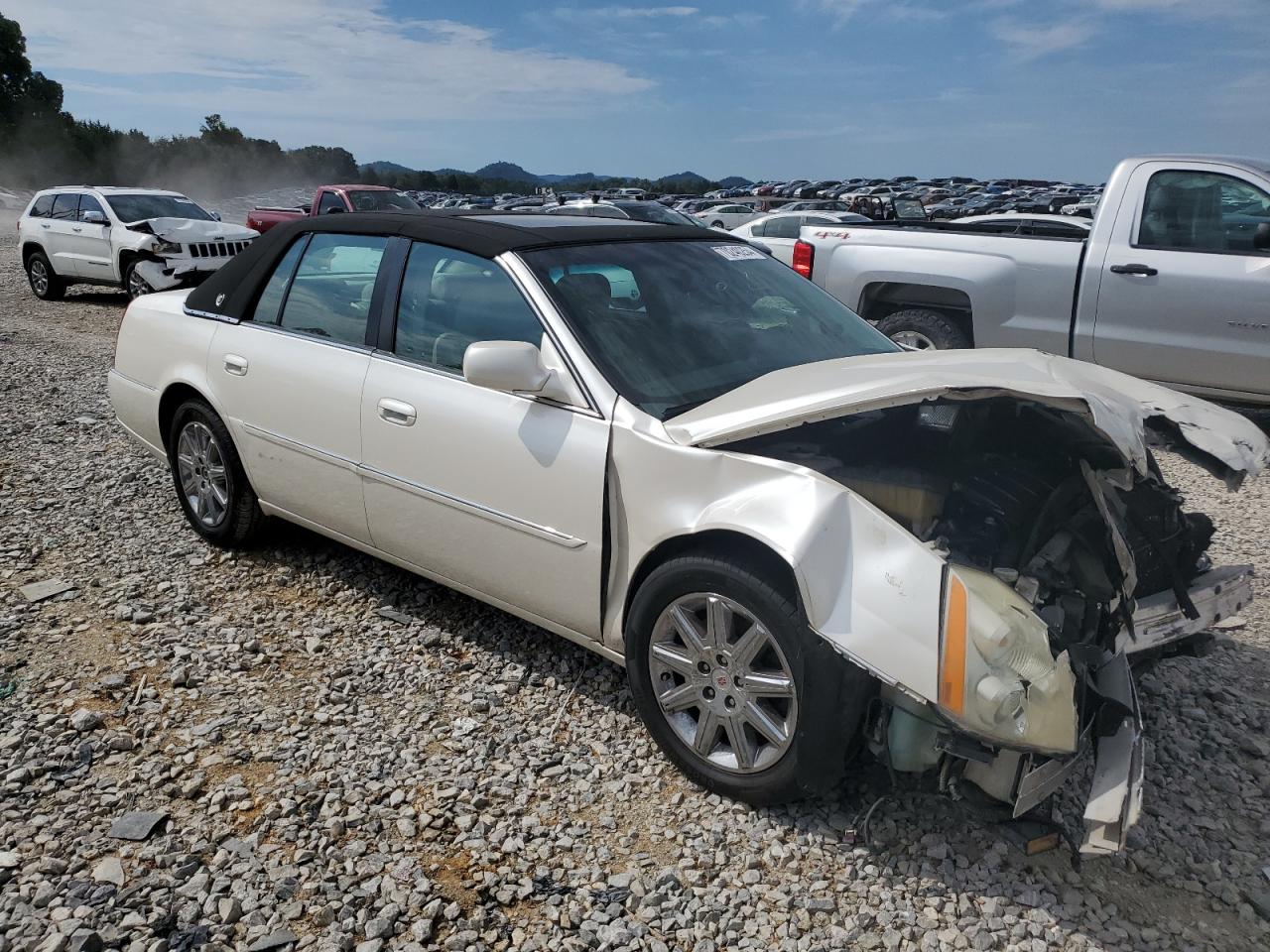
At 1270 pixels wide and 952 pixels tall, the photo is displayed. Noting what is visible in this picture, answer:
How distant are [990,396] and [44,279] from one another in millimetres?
16205

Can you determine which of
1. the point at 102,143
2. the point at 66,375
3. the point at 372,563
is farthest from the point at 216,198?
the point at 372,563

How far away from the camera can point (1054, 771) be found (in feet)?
8.06

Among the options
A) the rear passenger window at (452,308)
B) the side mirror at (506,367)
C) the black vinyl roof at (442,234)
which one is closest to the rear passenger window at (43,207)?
the black vinyl roof at (442,234)

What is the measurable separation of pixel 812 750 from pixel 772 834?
355 mm

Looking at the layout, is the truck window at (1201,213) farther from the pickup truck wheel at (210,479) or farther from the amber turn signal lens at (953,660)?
the pickup truck wheel at (210,479)

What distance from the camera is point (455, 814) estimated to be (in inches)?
112

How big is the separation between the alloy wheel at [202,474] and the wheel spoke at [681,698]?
2673 millimetres

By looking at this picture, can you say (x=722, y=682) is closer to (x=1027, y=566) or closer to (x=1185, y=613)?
(x=1027, y=566)

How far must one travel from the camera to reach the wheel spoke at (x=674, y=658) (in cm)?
284

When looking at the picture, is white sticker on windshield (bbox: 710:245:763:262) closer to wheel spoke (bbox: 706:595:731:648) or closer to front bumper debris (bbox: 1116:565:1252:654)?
wheel spoke (bbox: 706:595:731:648)

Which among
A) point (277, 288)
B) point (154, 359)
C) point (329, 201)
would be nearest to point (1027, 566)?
point (277, 288)

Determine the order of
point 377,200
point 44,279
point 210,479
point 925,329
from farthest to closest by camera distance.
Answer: point 377,200
point 44,279
point 925,329
point 210,479

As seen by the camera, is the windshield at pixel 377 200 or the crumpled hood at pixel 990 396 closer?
the crumpled hood at pixel 990 396

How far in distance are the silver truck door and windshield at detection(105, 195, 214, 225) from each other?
1229 centimetres
